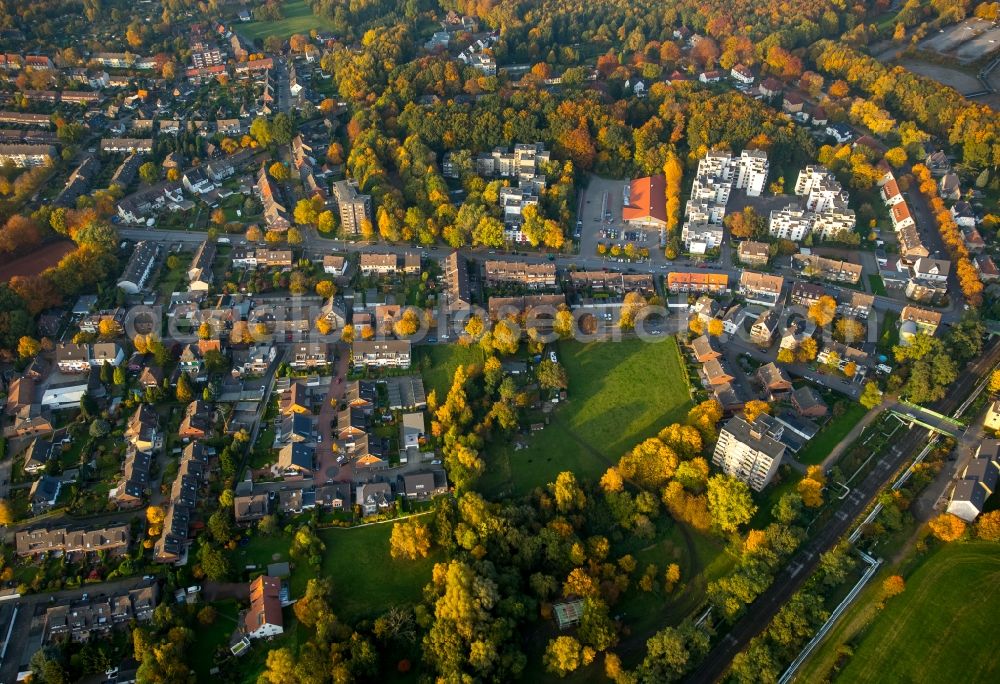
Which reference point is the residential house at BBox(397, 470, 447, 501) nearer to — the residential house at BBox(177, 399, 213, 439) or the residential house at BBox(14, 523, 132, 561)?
the residential house at BBox(177, 399, 213, 439)

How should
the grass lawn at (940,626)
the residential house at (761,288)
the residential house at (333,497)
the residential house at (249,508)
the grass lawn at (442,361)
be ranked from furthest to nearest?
the residential house at (761,288) → the grass lawn at (442,361) → the residential house at (333,497) → the residential house at (249,508) → the grass lawn at (940,626)

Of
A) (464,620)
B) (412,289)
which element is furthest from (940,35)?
(464,620)

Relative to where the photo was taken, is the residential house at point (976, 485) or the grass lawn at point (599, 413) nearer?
the residential house at point (976, 485)

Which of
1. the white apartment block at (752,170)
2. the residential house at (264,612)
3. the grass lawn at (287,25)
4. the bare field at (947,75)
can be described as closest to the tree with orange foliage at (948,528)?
the residential house at (264,612)

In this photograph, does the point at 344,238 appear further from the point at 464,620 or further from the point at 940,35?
the point at 940,35

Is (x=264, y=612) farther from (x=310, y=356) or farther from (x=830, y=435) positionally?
(x=830, y=435)

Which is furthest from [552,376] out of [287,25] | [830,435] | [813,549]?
[287,25]

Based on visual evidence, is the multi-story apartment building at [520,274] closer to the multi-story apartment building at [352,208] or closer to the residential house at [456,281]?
the residential house at [456,281]
